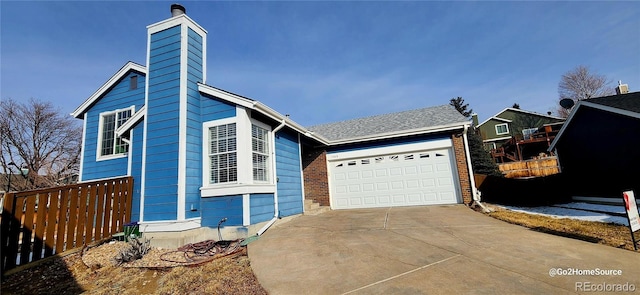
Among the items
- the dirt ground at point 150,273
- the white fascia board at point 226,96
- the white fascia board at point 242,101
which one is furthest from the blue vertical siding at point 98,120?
the dirt ground at point 150,273

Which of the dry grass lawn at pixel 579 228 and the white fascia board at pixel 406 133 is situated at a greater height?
the white fascia board at pixel 406 133

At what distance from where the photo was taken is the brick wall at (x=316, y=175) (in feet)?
36.6

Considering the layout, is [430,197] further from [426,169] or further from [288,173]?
[288,173]

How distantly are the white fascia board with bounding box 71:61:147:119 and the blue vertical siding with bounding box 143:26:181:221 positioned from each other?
101 inches

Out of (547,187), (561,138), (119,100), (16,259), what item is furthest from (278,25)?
(561,138)

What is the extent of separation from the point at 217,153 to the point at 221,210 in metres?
1.50

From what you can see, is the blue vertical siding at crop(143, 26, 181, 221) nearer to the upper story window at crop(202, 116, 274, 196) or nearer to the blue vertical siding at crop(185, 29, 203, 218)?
the blue vertical siding at crop(185, 29, 203, 218)

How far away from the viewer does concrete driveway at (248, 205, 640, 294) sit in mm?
2980

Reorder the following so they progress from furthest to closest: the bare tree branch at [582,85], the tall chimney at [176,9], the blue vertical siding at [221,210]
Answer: the bare tree branch at [582,85]
the tall chimney at [176,9]
the blue vertical siding at [221,210]

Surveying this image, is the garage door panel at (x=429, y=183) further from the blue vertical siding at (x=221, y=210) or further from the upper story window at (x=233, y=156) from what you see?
the blue vertical siding at (x=221, y=210)

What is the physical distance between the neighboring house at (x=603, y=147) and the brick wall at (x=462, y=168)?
4375 mm

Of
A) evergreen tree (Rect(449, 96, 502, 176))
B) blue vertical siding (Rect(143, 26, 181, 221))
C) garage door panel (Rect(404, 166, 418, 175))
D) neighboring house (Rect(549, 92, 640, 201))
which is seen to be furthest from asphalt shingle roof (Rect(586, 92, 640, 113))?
blue vertical siding (Rect(143, 26, 181, 221))

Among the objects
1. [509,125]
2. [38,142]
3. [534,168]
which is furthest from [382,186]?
[38,142]

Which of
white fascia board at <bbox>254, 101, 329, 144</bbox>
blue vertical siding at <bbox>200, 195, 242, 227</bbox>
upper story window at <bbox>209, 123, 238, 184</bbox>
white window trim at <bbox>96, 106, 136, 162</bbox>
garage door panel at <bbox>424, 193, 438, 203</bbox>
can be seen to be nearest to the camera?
blue vertical siding at <bbox>200, 195, 242, 227</bbox>
